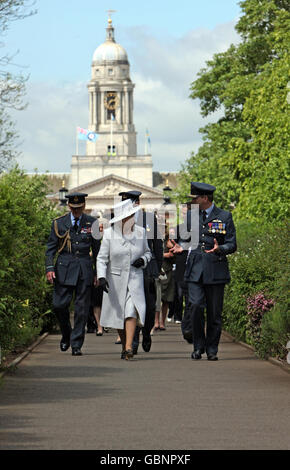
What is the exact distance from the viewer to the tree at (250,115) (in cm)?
3819

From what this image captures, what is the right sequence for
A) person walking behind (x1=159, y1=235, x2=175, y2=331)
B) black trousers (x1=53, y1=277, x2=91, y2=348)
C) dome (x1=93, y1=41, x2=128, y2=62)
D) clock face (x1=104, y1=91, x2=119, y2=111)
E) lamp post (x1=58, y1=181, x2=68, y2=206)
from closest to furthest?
black trousers (x1=53, y1=277, x2=91, y2=348), person walking behind (x1=159, y1=235, x2=175, y2=331), lamp post (x1=58, y1=181, x2=68, y2=206), clock face (x1=104, y1=91, x2=119, y2=111), dome (x1=93, y1=41, x2=128, y2=62)

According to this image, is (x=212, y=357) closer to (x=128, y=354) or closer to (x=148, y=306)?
(x=128, y=354)

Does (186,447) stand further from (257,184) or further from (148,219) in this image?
(257,184)

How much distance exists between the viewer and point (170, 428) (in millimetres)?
8406

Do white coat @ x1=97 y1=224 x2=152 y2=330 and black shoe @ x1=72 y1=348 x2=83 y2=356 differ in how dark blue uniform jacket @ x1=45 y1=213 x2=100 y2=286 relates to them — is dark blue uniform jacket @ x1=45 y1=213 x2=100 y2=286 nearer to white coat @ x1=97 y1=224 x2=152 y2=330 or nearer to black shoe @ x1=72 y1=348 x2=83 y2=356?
white coat @ x1=97 y1=224 x2=152 y2=330

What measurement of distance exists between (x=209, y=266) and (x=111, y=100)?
14451 cm

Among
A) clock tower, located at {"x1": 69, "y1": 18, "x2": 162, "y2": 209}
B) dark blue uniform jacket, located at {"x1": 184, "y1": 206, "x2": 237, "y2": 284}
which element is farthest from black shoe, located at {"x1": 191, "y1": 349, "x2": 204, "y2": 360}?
clock tower, located at {"x1": 69, "y1": 18, "x2": 162, "y2": 209}

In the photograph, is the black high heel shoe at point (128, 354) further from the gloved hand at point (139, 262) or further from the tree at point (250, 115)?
the tree at point (250, 115)

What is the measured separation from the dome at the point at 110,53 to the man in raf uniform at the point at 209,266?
15208cm

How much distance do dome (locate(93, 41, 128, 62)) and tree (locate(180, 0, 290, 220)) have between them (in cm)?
10938

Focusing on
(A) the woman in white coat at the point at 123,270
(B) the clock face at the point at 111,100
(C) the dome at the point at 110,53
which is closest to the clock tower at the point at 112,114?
(B) the clock face at the point at 111,100

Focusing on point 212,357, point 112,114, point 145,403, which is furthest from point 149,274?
point 112,114

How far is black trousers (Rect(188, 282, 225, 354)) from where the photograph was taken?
14.3 meters

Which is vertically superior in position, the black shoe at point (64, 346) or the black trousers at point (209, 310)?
the black trousers at point (209, 310)
